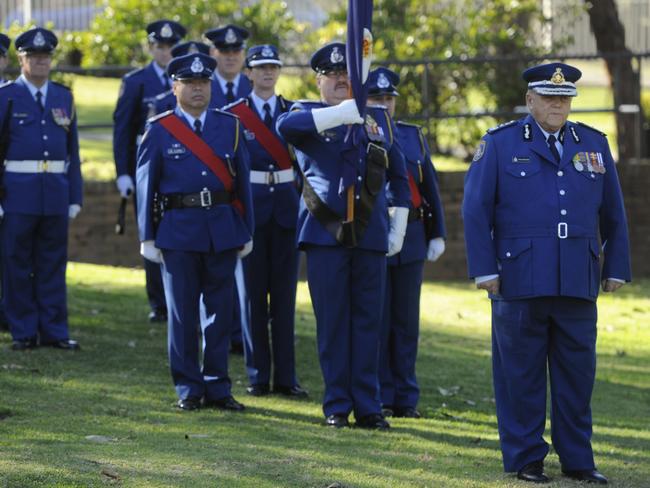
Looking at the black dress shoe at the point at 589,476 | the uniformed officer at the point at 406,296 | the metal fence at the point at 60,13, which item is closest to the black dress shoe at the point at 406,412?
the uniformed officer at the point at 406,296

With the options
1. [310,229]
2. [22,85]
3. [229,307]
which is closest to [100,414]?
[229,307]

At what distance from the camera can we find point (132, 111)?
12.6m

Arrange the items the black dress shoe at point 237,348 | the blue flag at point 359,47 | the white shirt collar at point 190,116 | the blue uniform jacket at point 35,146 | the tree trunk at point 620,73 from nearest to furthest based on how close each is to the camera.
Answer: the blue flag at point 359,47 → the white shirt collar at point 190,116 → the blue uniform jacket at point 35,146 → the black dress shoe at point 237,348 → the tree trunk at point 620,73

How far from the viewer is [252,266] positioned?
10.4 metres

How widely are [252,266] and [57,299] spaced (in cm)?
184

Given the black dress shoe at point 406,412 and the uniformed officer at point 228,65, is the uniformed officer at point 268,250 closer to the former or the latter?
the black dress shoe at point 406,412

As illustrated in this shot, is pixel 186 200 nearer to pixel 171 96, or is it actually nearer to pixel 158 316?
pixel 171 96

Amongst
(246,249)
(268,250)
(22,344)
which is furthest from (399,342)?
(22,344)

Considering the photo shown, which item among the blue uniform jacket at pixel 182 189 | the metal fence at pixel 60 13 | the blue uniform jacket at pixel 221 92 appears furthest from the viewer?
the metal fence at pixel 60 13

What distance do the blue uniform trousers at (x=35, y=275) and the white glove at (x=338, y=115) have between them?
3163mm

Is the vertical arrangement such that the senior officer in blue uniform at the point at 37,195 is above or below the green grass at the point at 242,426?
above

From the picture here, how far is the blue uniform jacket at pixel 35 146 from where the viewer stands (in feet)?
36.6

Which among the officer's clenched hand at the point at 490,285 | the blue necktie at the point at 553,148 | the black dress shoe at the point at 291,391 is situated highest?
the blue necktie at the point at 553,148

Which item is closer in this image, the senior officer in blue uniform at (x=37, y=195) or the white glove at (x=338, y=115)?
the white glove at (x=338, y=115)
